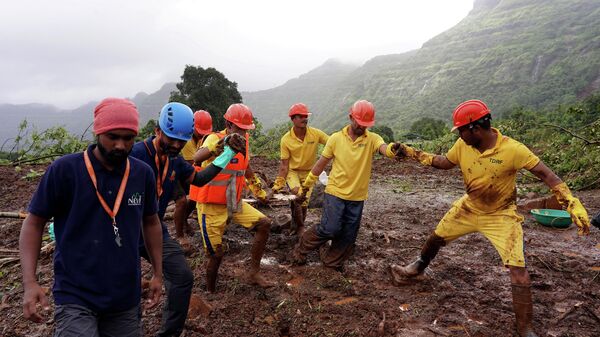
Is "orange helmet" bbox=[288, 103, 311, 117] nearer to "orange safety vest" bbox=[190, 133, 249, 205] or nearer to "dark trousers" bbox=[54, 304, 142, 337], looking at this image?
"orange safety vest" bbox=[190, 133, 249, 205]

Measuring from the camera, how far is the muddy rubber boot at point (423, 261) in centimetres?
397

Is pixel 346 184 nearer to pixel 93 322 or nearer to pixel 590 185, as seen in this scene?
pixel 93 322

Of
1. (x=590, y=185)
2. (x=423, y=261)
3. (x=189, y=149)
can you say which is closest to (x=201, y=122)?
(x=189, y=149)

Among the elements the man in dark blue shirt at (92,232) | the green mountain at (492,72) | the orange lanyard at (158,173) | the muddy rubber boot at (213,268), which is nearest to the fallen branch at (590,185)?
the muddy rubber boot at (213,268)

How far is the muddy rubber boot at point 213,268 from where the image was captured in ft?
12.3

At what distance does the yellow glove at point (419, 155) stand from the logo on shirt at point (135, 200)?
293 cm

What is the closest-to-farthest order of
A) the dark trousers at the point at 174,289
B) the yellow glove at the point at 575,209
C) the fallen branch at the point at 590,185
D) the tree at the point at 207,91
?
the dark trousers at the point at 174,289 < the yellow glove at the point at 575,209 < the fallen branch at the point at 590,185 < the tree at the point at 207,91

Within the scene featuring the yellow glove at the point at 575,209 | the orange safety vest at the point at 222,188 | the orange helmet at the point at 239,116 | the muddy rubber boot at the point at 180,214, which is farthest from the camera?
the muddy rubber boot at the point at 180,214

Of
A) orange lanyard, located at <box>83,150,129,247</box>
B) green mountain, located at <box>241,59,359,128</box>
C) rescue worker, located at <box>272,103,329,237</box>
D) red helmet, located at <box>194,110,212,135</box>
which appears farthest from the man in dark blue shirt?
green mountain, located at <box>241,59,359,128</box>

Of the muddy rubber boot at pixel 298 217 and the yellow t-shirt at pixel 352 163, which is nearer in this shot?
the yellow t-shirt at pixel 352 163

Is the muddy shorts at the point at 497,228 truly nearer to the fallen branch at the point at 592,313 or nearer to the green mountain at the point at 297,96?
the fallen branch at the point at 592,313

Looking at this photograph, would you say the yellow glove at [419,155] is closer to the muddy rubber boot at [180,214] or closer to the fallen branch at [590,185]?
the muddy rubber boot at [180,214]

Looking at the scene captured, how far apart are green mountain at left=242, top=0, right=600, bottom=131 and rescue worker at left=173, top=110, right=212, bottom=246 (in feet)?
139

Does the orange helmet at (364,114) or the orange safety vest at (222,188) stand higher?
the orange helmet at (364,114)
